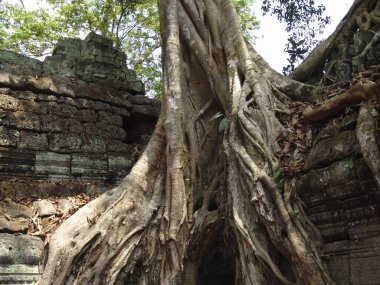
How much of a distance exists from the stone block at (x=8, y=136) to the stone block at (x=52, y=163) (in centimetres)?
26

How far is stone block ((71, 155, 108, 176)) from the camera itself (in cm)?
470

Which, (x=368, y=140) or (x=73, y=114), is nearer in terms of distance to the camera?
(x=368, y=140)

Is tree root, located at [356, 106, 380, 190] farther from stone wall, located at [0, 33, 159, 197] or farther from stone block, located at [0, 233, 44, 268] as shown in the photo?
stone wall, located at [0, 33, 159, 197]

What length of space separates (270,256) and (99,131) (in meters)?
2.64

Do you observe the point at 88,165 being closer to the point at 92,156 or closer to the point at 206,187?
the point at 92,156

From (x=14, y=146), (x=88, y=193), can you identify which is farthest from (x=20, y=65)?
(x=88, y=193)

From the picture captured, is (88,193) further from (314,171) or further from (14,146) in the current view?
(314,171)

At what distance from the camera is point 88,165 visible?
477cm

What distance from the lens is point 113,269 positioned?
128 inches

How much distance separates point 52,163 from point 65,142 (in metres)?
0.28

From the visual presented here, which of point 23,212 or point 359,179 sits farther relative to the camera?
point 23,212

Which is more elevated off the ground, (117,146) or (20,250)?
(117,146)

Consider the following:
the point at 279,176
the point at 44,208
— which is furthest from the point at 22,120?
the point at 279,176

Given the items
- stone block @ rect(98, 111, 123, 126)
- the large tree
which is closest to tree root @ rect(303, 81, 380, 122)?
the large tree
